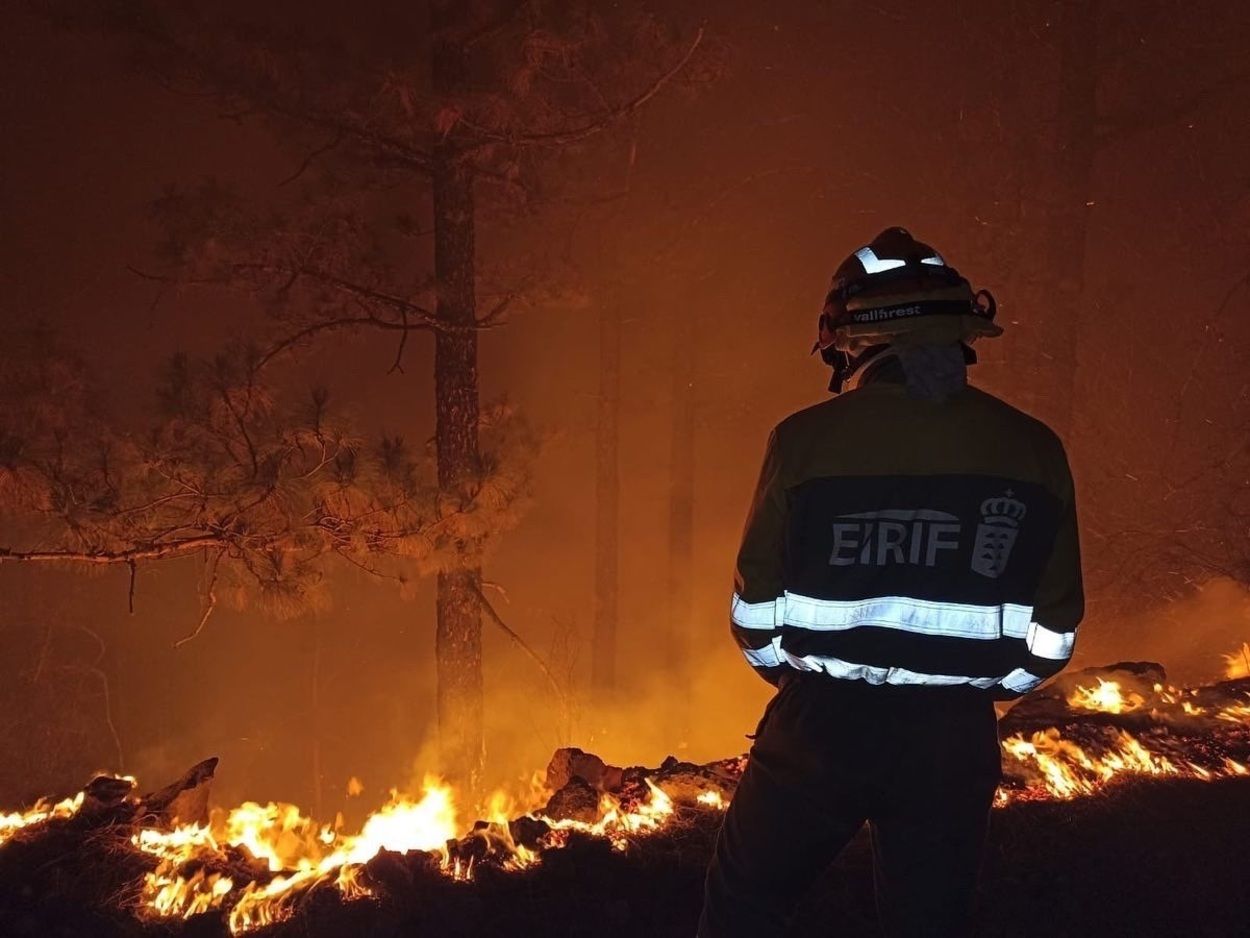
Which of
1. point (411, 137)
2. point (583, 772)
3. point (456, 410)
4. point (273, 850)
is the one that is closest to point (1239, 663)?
point (583, 772)

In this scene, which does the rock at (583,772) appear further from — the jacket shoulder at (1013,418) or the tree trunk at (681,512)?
the tree trunk at (681,512)

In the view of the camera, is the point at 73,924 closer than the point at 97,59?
Yes

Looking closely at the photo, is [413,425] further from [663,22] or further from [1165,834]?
[1165,834]

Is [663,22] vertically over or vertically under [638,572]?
over

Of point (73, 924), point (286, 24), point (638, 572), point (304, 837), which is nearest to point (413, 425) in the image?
point (638, 572)

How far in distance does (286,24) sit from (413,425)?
1107cm

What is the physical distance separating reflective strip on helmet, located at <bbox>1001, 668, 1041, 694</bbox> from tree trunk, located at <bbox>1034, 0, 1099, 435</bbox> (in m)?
9.60

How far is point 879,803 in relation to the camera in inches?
93.8

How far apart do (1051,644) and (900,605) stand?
55 centimetres

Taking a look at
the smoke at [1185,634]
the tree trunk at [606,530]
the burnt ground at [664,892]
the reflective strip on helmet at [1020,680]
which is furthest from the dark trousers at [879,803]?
the tree trunk at [606,530]

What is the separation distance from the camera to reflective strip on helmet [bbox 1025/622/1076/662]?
2.48 m

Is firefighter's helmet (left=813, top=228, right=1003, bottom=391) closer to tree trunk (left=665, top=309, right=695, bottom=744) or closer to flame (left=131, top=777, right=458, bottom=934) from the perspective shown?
flame (left=131, top=777, right=458, bottom=934)

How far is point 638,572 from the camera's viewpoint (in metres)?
20.0

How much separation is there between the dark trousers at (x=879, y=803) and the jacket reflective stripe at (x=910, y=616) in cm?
19
